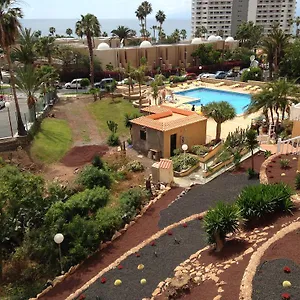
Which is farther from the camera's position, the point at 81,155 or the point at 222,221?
the point at 81,155

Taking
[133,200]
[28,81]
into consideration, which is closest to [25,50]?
[28,81]

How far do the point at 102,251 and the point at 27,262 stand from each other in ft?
10.6

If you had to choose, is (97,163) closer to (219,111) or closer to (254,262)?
(219,111)

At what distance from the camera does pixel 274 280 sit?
925 cm

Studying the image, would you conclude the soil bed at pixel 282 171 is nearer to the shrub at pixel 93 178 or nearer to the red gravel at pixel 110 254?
the red gravel at pixel 110 254

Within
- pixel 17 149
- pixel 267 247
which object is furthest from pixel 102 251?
pixel 17 149

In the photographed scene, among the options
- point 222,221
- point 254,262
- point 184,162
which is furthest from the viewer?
point 184,162

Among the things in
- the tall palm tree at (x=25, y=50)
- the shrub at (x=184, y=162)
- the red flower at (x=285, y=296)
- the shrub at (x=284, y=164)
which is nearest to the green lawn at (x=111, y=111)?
the tall palm tree at (x=25, y=50)

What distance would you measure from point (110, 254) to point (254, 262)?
6.25m

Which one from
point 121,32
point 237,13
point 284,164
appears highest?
point 237,13

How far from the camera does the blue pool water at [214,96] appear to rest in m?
43.0

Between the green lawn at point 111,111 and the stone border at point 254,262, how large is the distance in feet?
63.8

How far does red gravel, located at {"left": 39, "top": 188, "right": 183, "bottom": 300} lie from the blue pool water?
27809mm

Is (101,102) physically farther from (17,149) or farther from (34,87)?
(17,149)
